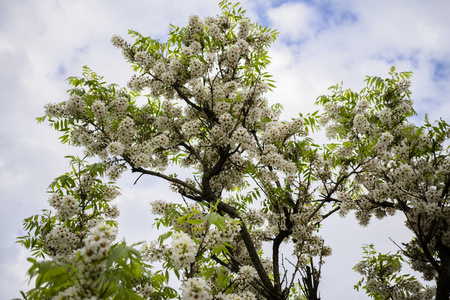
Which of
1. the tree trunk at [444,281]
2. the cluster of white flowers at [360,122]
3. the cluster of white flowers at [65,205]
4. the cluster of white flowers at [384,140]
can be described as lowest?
the tree trunk at [444,281]

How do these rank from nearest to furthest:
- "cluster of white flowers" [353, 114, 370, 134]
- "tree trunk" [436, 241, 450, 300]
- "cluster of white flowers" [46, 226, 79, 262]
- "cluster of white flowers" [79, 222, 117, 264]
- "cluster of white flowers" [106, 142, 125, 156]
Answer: "cluster of white flowers" [79, 222, 117, 264] < "cluster of white flowers" [46, 226, 79, 262] < "cluster of white flowers" [106, 142, 125, 156] < "tree trunk" [436, 241, 450, 300] < "cluster of white flowers" [353, 114, 370, 134]

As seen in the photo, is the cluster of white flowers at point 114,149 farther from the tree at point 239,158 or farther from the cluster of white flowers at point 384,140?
the cluster of white flowers at point 384,140

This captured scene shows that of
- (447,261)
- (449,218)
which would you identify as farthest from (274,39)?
(447,261)

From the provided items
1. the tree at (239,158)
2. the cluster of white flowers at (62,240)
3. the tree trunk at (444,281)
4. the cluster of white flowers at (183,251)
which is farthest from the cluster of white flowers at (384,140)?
the cluster of white flowers at (62,240)

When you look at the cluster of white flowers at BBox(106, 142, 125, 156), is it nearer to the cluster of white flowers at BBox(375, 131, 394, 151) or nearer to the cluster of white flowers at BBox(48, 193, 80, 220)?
the cluster of white flowers at BBox(48, 193, 80, 220)

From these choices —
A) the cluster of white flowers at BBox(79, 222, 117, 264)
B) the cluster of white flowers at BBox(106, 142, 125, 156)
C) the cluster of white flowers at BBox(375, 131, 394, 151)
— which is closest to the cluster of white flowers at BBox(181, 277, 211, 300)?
the cluster of white flowers at BBox(79, 222, 117, 264)

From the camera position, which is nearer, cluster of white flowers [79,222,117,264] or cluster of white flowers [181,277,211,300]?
cluster of white flowers [79,222,117,264]

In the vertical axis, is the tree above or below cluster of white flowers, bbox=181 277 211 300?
above

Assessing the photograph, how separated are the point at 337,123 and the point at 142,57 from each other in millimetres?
6811

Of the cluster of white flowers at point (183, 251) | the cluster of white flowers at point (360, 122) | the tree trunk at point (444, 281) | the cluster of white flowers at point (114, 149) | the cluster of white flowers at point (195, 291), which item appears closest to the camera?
the cluster of white flowers at point (195, 291)

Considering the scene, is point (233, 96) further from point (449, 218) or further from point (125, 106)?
point (449, 218)

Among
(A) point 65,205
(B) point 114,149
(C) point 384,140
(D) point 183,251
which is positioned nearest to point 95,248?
(D) point 183,251

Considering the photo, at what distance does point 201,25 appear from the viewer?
943 cm

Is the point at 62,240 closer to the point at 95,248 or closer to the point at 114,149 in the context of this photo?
the point at 114,149
